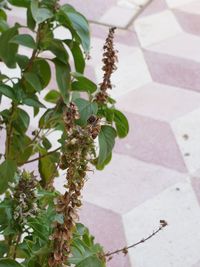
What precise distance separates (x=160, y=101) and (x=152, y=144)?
32cm

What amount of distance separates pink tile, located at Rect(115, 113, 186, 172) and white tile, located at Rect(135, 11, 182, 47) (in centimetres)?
73

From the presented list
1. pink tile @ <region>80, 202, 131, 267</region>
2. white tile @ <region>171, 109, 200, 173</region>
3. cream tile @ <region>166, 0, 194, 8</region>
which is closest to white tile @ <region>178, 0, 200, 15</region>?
cream tile @ <region>166, 0, 194, 8</region>

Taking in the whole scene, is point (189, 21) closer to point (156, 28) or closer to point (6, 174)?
point (156, 28)

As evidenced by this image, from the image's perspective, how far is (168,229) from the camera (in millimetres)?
1535

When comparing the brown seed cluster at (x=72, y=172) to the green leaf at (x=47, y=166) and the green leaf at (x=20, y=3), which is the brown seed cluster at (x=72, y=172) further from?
the green leaf at (x=47, y=166)

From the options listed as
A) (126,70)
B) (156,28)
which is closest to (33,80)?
(126,70)

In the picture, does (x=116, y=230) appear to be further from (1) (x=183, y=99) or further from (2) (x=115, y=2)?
(2) (x=115, y=2)

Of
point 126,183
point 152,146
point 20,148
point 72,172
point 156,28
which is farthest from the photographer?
point 156,28

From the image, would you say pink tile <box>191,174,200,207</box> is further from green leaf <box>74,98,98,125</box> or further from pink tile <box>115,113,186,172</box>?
green leaf <box>74,98,98,125</box>

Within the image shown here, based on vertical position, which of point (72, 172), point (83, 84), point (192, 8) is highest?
→ point (192, 8)

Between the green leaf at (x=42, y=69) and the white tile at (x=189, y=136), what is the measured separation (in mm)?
954

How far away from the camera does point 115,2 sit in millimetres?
3068

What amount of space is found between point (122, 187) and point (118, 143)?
0.25 meters

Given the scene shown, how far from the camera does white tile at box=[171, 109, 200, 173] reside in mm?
1832
